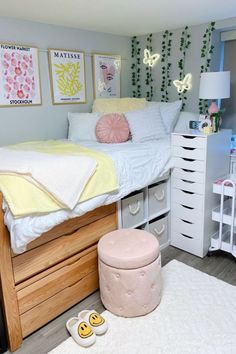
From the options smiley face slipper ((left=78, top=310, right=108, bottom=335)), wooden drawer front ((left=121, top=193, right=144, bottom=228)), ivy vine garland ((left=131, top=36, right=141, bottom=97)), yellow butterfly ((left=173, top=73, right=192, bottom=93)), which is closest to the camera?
smiley face slipper ((left=78, top=310, right=108, bottom=335))

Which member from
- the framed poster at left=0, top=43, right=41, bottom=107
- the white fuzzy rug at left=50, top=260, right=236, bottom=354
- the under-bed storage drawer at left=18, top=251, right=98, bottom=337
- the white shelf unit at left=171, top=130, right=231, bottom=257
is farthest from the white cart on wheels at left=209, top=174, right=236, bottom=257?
the framed poster at left=0, top=43, right=41, bottom=107

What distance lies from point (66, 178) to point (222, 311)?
1.30 meters

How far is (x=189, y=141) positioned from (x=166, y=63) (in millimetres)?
1280

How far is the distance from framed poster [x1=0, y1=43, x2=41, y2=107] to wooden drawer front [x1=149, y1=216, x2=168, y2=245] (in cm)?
157

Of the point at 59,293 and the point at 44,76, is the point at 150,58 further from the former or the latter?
the point at 59,293

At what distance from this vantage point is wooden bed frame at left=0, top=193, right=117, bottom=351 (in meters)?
1.57

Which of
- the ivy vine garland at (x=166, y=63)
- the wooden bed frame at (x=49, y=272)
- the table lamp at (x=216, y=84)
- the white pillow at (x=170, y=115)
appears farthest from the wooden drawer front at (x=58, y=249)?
the ivy vine garland at (x=166, y=63)

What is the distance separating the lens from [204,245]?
2.50 m

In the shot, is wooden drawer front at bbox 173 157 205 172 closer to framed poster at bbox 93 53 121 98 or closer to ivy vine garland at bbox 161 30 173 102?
ivy vine garland at bbox 161 30 173 102

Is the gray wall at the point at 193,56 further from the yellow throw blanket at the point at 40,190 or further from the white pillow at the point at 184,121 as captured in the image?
the yellow throw blanket at the point at 40,190

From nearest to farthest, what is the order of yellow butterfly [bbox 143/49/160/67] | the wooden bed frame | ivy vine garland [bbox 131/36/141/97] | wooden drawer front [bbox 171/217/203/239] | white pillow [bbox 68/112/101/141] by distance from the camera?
the wooden bed frame
wooden drawer front [bbox 171/217/203/239]
white pillow [bbox 68/112/101/141]
yellow butterfly [bbox 143/49/160/67]
ivy vine garland [bbox 131/36/141/97]

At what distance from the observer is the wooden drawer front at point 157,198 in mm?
2495

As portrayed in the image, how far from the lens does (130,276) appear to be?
1.72 m

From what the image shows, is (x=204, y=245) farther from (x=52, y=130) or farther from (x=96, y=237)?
(x=52, y=130)
